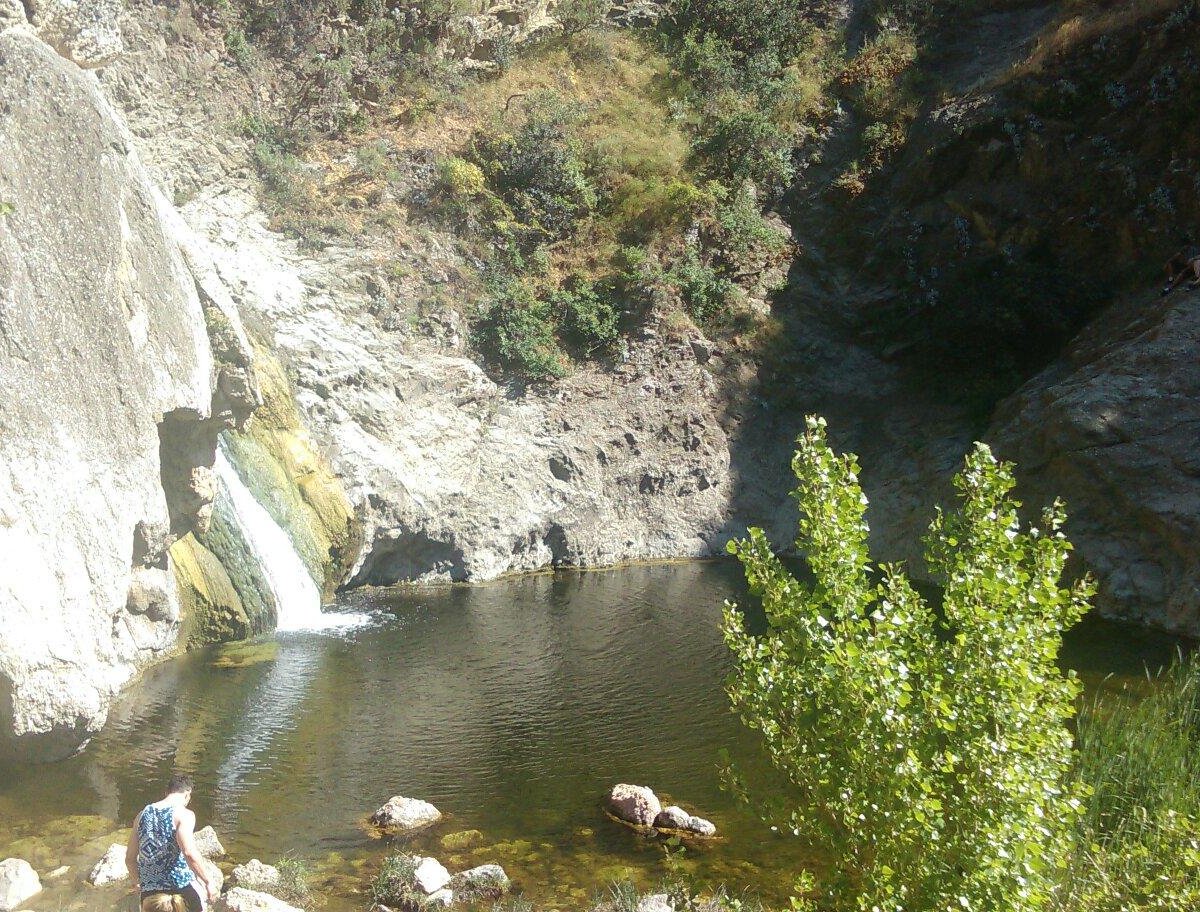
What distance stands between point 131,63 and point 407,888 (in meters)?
22.3

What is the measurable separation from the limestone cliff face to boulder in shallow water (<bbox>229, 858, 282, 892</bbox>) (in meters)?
3.38

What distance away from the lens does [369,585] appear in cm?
2017

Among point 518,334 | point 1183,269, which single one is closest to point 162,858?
point 518,334

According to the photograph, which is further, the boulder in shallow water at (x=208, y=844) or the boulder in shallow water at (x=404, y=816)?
the boulder in shallow water at (x=404, y=816)

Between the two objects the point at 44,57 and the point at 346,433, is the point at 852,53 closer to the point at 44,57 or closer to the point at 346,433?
the point at 346,433

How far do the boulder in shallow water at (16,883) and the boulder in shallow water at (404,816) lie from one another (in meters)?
3.05

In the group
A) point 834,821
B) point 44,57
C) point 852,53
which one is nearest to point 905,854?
point 834,821

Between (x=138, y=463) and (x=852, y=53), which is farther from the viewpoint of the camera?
(x=852, y=53)

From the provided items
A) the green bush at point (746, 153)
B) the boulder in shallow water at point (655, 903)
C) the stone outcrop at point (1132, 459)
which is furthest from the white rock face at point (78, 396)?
the green bush at point (746, 153)

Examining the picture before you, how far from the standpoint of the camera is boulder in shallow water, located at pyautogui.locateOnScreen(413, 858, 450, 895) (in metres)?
8.18

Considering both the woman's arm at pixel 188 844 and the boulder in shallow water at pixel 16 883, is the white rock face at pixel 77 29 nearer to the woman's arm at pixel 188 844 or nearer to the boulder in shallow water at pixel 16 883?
the boulder in shallow water at pixel 16 883

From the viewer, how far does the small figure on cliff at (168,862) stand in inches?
263

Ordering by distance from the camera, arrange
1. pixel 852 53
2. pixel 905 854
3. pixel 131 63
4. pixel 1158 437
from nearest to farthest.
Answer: pixel 905 854, pixel 1158 437, pixel 131 63, pixel 852 53

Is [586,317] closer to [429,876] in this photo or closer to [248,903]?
[429,876]
